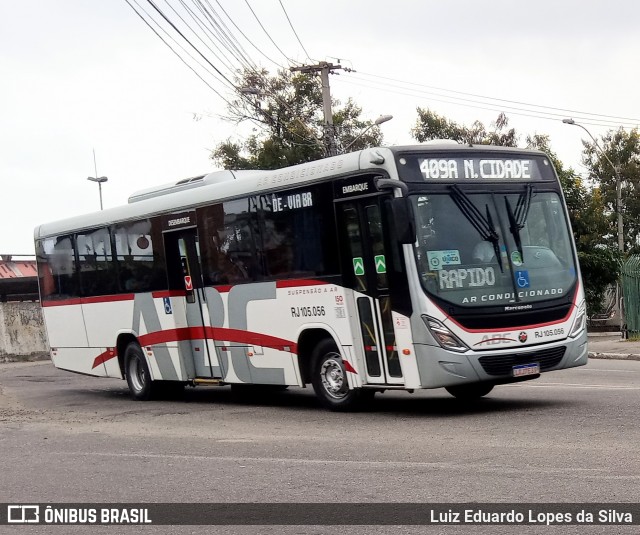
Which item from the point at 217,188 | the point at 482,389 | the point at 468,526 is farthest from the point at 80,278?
the point at 468,526

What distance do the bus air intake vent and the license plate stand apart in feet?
0.14

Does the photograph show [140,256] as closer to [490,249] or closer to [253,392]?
[253,392]

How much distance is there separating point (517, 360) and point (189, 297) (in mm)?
6105

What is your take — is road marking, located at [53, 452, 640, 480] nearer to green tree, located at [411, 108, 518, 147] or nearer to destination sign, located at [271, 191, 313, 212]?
destination sign, located at [271, 191, 313, 212]

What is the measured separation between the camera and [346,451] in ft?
35.2

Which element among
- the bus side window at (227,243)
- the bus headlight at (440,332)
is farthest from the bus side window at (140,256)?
the bus headlight at (440,332)

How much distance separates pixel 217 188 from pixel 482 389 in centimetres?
490

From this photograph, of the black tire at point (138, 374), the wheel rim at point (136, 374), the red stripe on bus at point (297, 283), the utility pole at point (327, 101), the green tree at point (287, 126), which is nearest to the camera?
the red stripe on bus at point (297, 283)

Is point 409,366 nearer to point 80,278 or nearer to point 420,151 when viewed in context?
point 420,151

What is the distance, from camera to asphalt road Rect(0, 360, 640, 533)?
27.6 ft

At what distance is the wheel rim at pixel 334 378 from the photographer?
14.2 metres

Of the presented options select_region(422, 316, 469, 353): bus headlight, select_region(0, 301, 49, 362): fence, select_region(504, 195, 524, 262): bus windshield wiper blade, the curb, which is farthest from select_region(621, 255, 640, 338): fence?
select_region(0, 301, 49, 362): fence

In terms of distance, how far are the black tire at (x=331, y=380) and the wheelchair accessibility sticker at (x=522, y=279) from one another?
2.38m

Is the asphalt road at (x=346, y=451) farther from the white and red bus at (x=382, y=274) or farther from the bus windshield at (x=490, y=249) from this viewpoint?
the bus windshield at (x=490, y=249)
